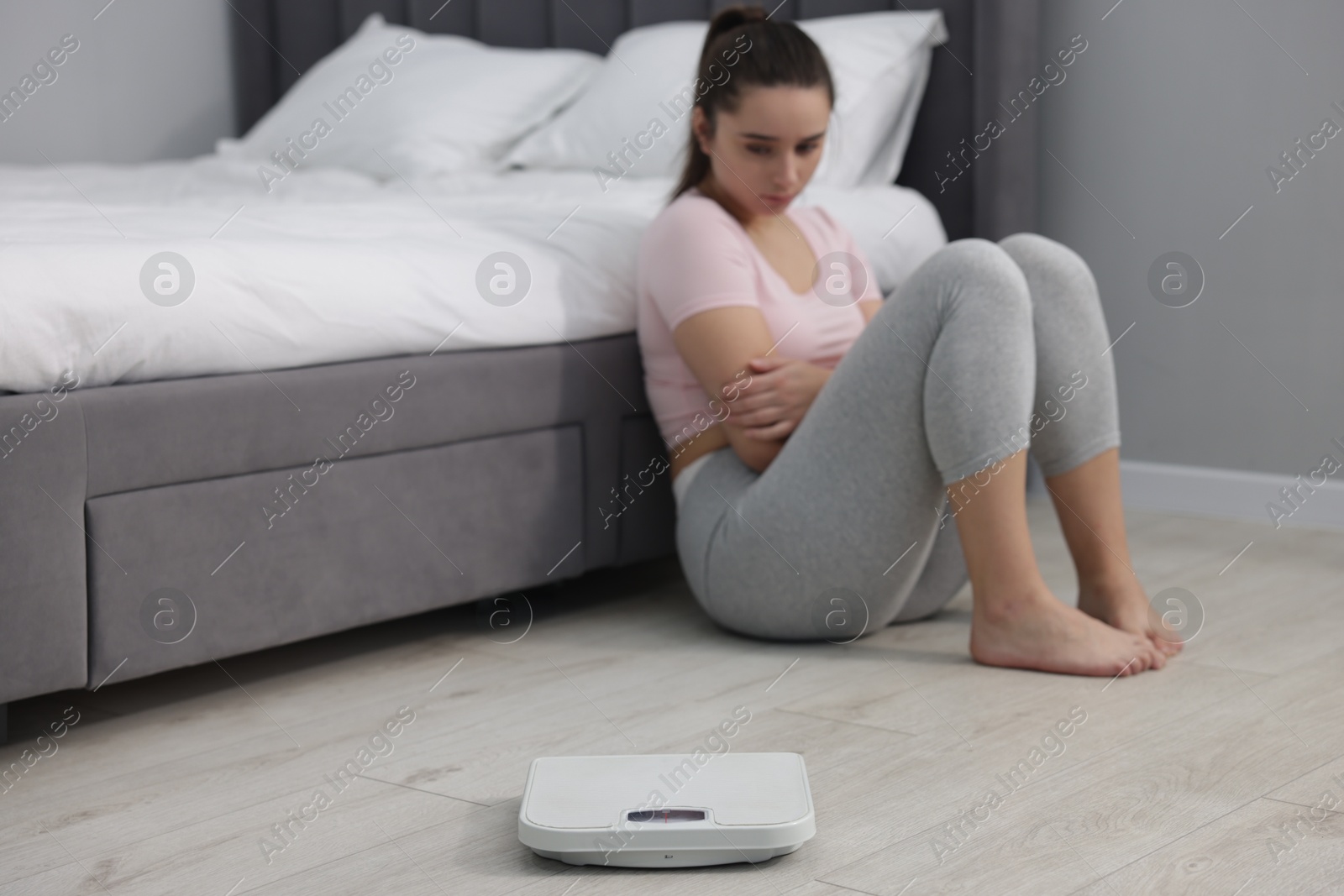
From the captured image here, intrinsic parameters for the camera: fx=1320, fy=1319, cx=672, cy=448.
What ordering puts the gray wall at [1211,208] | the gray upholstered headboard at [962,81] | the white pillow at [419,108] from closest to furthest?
the gray wall at [1211,208] < the gray upholstered headboard at [962,81] < the white pillow at [419,108]

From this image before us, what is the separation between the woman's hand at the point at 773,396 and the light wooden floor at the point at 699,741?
0.92 ft

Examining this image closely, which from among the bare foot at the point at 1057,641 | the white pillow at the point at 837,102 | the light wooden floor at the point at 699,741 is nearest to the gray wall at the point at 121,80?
the white pillow at the point at 837,102

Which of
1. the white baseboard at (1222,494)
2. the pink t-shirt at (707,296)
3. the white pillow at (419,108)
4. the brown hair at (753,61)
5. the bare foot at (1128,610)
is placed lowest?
the white baseboard at (1222,494)

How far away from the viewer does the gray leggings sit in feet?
4.76

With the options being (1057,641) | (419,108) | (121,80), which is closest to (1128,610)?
(1057,641)

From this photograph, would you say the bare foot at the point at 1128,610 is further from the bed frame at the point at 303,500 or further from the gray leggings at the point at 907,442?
the bed frame at the point at 303,500

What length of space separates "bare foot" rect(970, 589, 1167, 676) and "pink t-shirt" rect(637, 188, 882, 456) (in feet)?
1.40

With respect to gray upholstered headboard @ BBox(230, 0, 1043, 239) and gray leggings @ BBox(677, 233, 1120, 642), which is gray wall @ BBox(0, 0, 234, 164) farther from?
gray leggings @ BBox(677, 233, 1120, 642)

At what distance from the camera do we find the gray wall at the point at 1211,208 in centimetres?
227

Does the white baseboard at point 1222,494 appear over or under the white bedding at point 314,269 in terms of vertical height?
under

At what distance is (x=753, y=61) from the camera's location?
163 cm

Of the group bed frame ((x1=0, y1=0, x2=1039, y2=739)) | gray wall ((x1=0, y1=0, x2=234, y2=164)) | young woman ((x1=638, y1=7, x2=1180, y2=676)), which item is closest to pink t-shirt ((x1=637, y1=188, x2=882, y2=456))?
young woman ((x1=638, y1=7, x2=1180, y2=676))

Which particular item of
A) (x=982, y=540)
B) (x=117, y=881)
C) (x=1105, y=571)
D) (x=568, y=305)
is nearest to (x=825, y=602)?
(x=982, y=540)

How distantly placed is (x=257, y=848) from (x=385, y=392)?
646 millimetres
